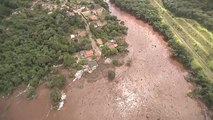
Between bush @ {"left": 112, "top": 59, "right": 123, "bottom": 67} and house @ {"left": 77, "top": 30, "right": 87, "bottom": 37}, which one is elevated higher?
house @ {"left": 77, "top": 30, "right": 87, "bottom": 37}

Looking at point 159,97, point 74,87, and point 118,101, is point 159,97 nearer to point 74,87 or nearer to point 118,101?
point 118,101

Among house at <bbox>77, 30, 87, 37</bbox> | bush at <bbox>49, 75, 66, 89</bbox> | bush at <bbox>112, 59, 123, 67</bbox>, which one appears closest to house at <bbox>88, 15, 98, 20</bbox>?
house at <bbox>77, 30, 87, 37</bbox>

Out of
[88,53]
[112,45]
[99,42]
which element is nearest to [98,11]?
[99,42]

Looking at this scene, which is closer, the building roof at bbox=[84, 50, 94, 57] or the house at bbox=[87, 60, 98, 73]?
the house at bbox=[87, 60, 98, 73]

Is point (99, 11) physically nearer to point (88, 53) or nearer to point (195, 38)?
point (88, 53)

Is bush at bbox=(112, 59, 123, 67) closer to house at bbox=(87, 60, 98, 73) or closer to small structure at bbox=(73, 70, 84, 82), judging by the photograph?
house at bbox=(87, 60, 98, 73)
